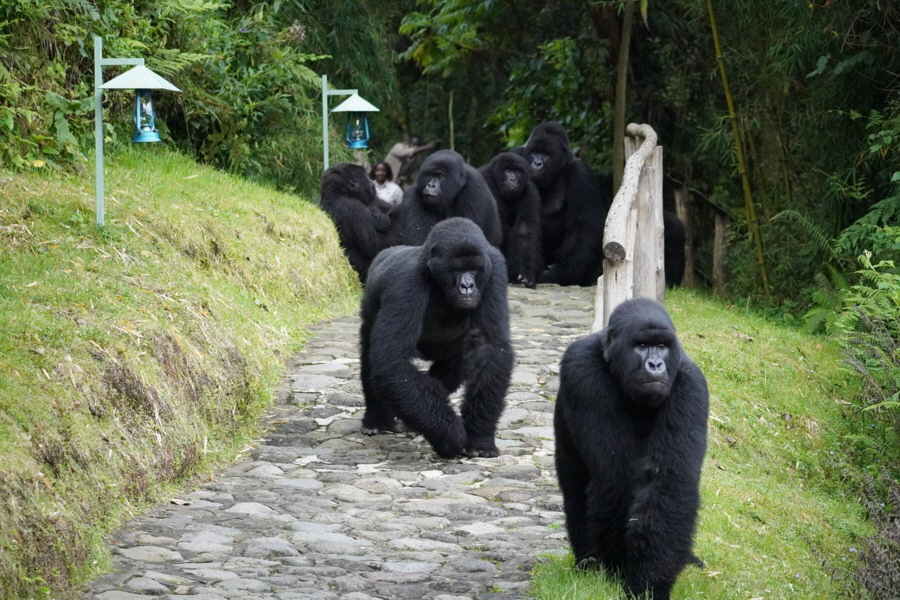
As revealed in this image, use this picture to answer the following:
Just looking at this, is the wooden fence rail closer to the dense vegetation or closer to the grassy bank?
the dense vegetation

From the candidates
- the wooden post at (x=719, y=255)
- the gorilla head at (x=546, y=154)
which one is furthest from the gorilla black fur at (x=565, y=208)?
the wooden post at (x=719, y=255)

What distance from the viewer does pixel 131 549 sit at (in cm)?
454

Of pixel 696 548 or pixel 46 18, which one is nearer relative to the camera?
pixel 696 548

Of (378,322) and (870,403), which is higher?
(378,322)

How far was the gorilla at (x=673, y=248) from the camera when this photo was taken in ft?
40.3

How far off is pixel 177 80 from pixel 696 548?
7.71m

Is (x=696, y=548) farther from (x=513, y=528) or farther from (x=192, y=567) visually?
(x=192, y=567)

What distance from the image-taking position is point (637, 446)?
174 inches

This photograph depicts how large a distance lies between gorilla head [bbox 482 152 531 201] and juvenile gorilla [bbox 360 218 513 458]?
5068mm

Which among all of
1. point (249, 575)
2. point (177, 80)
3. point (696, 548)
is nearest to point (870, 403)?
point (696, 548)

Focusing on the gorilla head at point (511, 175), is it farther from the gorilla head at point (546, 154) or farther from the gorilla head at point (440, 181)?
the gorilla head at point (440, 181)

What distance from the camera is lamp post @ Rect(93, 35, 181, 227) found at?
698 centimetres

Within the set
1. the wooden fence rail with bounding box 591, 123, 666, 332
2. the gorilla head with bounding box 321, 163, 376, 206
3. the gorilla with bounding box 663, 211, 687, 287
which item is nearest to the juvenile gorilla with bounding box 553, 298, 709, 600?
the wooden fence rail with bounding box 591, 123, 666, 332

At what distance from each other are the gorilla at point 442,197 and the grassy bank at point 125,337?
919 millimetres
